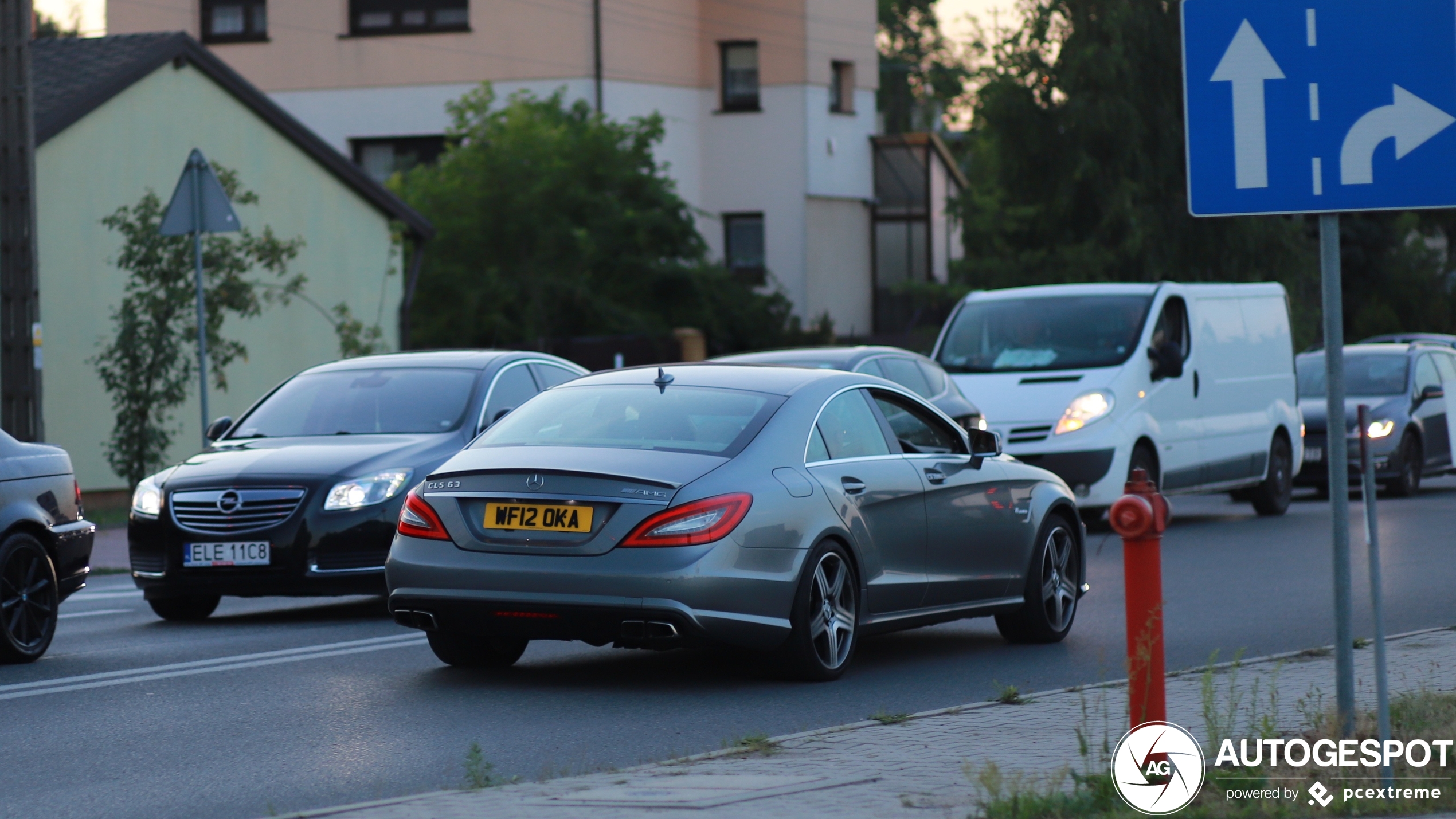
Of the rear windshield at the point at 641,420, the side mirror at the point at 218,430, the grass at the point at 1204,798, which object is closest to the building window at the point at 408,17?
the side mirror at the point at 218,430

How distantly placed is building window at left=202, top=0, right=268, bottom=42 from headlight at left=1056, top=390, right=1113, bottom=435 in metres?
32.3

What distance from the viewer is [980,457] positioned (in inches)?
428

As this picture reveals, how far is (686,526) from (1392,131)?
3.69 m

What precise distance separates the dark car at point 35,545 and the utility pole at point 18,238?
8.38m

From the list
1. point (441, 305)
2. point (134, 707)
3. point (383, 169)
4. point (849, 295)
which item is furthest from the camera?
point (849, 295)

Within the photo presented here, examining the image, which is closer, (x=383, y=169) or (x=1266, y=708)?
(x=1266, y=708)

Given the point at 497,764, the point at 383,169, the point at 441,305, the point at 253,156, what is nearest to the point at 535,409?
the point at 497,764

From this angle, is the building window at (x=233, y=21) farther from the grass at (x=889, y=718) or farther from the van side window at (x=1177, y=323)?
the grass at (x=889, y=718)

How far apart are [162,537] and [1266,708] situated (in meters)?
6.90

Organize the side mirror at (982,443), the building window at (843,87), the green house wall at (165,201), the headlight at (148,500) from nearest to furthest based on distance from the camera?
the side mirror at (982,443), the headlight at (148,500), the green house wall at (165,201), the building window at (843,87)

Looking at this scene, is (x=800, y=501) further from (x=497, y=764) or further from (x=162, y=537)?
(x=162, y=537)

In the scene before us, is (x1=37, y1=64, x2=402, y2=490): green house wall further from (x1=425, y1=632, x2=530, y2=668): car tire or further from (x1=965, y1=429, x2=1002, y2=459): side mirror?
(x1=965, y1=429, x2=1002, y2=459): side mirror

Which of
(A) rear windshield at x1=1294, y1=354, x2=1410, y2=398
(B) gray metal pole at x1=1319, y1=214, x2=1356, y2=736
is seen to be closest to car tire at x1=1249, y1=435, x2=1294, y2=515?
(A) rear windshield at x1=1294, y1=354, x2=1410, y2=398

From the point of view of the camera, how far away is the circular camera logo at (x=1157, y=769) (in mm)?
5863
